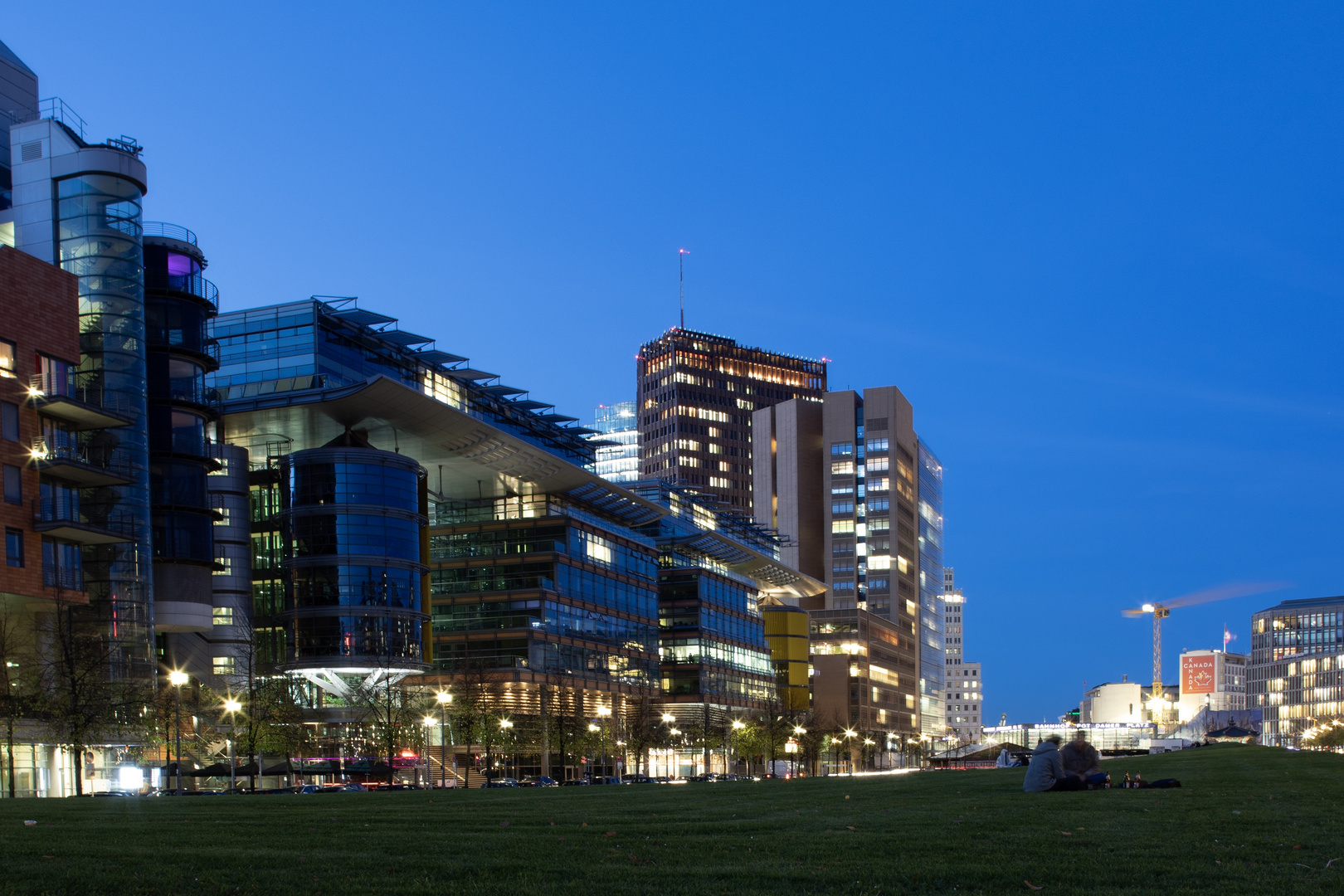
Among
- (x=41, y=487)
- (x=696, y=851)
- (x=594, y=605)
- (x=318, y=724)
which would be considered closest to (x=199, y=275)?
(x=41, y=487)

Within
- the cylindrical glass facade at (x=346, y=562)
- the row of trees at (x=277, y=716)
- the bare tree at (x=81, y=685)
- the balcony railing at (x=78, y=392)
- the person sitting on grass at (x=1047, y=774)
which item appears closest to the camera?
the person sitting on grass at (x=1047, y=774)

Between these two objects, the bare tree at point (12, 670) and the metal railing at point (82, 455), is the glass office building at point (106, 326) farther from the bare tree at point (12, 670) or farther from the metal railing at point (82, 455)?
the bare tree at point (12, 670)

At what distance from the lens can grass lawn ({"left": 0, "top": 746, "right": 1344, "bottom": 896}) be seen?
12.7 meters

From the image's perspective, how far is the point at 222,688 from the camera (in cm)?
9269

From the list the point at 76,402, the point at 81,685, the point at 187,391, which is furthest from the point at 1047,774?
the point at 187,391

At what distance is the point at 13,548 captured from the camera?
6844 centimetres

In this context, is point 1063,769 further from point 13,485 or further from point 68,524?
point 13,485

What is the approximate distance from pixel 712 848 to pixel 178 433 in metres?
78.6

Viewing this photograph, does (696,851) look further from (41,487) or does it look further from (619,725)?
(619,725)

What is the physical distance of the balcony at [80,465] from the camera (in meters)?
71.3

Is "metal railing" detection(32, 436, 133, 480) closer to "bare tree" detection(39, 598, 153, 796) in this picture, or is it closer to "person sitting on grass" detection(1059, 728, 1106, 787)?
"bare tree" detection(39, 598, 153, 796)

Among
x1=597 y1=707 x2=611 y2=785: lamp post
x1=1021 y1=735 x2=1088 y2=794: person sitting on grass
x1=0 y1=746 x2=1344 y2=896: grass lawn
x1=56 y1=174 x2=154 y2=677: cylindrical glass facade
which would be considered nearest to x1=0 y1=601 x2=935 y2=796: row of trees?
x1=597 y1=707 x2=611 y2=785: lamp post

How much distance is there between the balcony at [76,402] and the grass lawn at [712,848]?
165 ft

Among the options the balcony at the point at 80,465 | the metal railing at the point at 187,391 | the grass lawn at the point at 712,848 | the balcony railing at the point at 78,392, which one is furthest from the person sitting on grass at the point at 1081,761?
the metal railing at the point at 187,391
